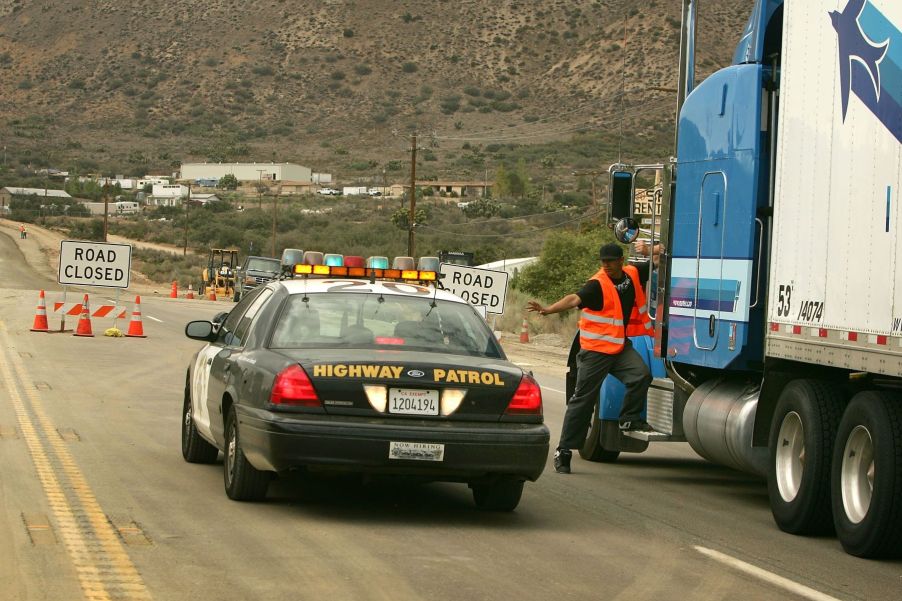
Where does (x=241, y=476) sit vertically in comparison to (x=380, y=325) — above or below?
below

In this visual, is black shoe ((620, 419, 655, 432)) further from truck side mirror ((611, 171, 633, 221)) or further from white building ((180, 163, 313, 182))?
white building ((180, 163, 313, 182))

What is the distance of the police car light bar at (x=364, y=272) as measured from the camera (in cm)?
1048

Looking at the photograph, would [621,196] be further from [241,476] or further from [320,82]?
[320,82]

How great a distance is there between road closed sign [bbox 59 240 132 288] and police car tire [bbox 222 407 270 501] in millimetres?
20138

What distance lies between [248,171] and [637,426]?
414ft

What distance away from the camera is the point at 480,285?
1163 inches

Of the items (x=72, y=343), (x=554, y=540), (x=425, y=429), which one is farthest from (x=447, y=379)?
(x=72, y=343)

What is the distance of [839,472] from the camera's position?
8508 millimetres

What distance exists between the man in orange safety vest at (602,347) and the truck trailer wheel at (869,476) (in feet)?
10.9

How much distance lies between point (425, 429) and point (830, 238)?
2.76 metres

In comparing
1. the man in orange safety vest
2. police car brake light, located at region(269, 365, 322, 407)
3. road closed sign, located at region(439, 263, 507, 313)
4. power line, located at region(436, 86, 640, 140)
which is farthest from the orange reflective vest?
power line, located at region(436, 86, 640, 140)

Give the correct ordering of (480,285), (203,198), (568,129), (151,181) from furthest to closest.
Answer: (151,181)
(568,129)
(203,198)
(480,285)

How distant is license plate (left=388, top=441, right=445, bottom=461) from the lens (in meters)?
8.53

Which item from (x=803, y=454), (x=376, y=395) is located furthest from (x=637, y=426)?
(x=376, y=395)
